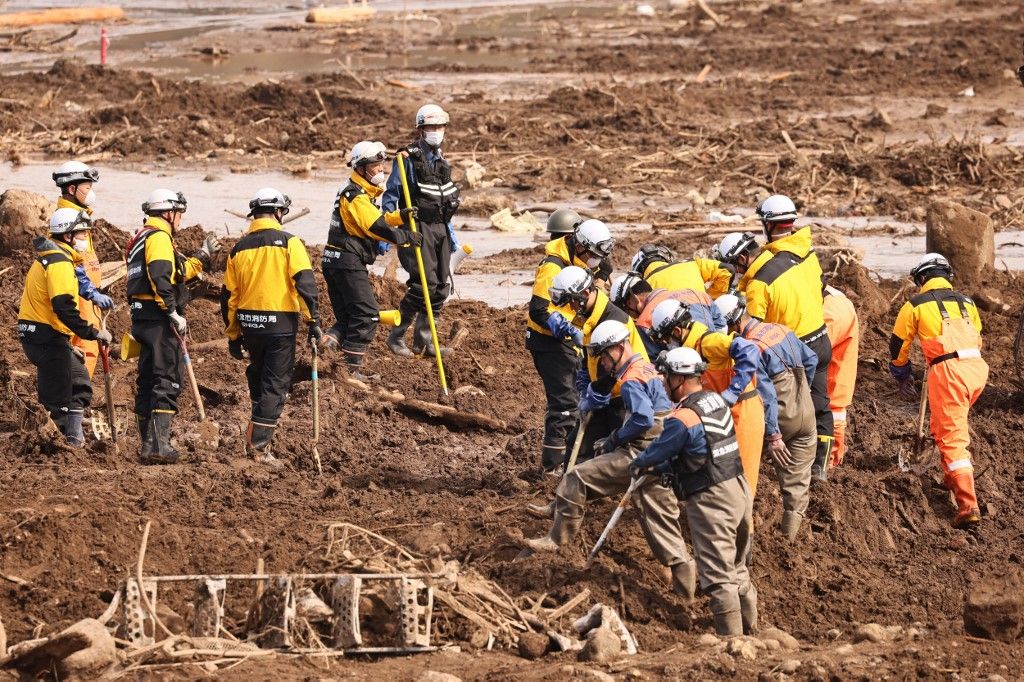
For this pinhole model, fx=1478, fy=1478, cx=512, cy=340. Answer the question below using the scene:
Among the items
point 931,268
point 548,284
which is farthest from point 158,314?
point 931,268

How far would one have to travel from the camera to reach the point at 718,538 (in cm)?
916

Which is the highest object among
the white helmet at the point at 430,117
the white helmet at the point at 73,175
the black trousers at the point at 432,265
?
the white helmet at the point at 430,117

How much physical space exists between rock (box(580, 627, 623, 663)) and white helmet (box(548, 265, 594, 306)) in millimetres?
2615

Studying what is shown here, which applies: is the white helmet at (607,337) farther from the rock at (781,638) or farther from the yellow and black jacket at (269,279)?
the yellow and black jacket at (269,279)

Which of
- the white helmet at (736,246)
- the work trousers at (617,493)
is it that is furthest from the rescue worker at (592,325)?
the white helmet at (736,246)

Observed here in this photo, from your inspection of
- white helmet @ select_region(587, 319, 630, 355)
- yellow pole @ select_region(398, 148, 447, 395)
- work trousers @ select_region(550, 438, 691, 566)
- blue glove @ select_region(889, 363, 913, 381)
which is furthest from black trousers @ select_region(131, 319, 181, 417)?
blue glove @ select_region(889, 363, 913, 381)

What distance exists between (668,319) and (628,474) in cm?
109

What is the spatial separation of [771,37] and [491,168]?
17918 mm

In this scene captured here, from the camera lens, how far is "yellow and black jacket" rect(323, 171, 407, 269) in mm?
13461

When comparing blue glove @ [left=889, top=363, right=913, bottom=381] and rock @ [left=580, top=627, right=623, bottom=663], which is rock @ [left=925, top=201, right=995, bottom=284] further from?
rock @ [left=580, top=627, right=623, bottom=663]

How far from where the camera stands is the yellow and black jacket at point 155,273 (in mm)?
11688

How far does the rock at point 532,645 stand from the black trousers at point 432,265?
594cm

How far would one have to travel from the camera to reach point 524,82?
33094 millimetres

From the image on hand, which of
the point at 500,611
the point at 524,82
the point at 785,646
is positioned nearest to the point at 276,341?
the point at 500,611
